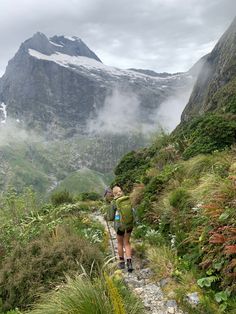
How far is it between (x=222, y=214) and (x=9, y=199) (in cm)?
745

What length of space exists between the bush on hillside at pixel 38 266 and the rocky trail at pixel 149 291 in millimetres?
981

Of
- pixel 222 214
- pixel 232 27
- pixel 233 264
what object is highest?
pixel 232 27

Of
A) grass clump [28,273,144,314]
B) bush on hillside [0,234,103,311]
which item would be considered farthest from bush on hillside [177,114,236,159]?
grass clump [28,273,144,314]

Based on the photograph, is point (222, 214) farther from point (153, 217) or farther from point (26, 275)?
point (153, 217)

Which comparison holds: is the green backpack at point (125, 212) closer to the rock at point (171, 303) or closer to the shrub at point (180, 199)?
the shrub at point (180, 199)

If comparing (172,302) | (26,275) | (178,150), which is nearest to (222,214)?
(172,302)

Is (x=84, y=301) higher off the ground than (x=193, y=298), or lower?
higher

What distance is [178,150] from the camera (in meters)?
23.9

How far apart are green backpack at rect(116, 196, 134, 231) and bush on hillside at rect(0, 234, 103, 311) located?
4.19 ft

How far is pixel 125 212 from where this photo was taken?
33.8 feet

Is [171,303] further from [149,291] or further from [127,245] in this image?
[127,245]

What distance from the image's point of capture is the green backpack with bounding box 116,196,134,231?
1031 cm

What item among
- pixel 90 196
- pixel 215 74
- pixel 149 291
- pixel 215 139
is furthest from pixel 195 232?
pixel 215 74

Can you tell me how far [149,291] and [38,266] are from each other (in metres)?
2.30
